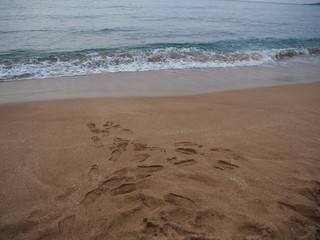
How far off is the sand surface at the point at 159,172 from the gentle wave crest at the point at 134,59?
3149 mm

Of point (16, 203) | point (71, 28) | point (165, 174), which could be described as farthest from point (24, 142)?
point (71, 28)

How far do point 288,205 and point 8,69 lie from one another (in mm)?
8522

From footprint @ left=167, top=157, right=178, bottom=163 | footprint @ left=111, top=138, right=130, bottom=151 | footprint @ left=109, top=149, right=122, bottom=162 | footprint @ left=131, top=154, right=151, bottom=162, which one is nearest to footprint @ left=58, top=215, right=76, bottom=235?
footprint @ left=109, top=149, right=122, bottom=162

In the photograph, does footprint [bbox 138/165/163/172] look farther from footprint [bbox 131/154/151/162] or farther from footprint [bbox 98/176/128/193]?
footprint [bbox 98/176/128/193]

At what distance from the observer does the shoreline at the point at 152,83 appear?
194 inches

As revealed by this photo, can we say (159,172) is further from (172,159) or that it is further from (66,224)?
(66,224)

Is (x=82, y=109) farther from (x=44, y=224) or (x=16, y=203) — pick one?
Result: (x=44, y=224)

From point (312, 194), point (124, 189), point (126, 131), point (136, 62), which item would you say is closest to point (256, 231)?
point (312, 194)

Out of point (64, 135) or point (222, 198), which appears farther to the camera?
point (64, 135)

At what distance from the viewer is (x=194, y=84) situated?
575 centimetres

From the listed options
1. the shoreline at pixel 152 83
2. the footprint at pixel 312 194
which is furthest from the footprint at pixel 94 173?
the shoreline at pixel 152 83

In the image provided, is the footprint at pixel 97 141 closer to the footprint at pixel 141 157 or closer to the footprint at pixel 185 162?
the footprint at pixel 141 157

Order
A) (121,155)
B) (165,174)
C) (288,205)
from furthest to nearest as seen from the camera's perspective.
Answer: (121,155), (165,174), (288,205)

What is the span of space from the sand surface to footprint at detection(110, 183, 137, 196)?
0.5 inches
